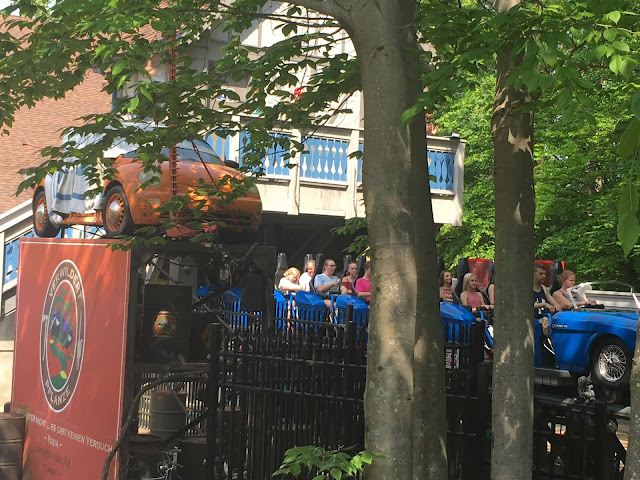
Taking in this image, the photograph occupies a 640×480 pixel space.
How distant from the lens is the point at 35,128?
93.6 ft

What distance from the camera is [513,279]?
19.4 feet

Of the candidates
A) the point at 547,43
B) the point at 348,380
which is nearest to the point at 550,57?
the point at 547,43

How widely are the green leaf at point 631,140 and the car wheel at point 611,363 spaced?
11.1 metres

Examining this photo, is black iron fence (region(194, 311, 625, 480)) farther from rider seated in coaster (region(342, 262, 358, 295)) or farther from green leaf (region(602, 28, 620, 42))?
rider seated in coaster (region(342, 262, 358, 295))

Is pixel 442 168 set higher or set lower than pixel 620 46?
higher

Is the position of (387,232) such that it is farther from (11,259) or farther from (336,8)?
(11,259)

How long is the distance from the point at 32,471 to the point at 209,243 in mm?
3440

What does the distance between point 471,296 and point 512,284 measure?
26.5ft

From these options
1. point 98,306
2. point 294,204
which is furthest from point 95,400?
point 294,204

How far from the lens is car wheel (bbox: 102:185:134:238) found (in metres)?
10.3

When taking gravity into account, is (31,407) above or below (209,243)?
below

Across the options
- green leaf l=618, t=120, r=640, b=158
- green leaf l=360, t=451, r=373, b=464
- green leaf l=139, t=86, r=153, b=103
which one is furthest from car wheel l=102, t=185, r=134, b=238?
green leaf l=618, t=120, r=640, b=158

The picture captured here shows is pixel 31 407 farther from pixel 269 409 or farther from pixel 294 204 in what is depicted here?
pixel 294 204

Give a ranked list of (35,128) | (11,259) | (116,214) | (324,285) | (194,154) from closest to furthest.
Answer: (116,214) < (194,154) < (324,285) < (11,259) < (35,128)
